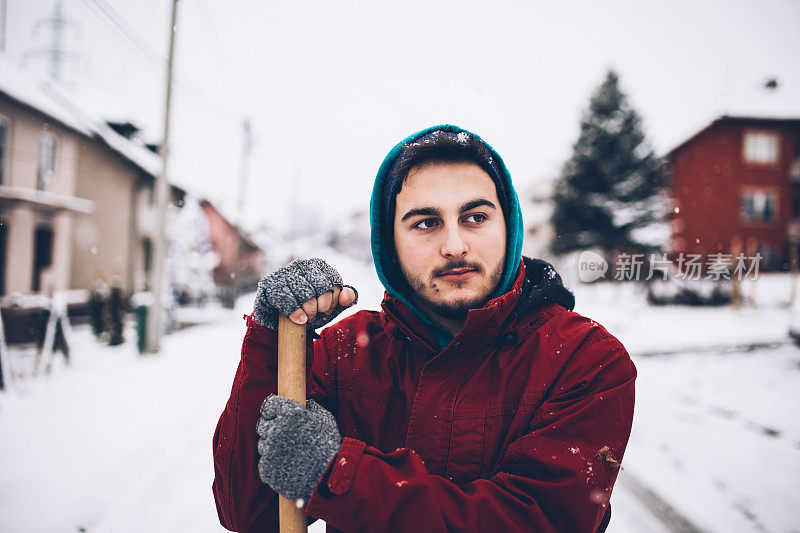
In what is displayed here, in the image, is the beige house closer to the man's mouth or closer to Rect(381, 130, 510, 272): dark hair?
Rect(381, 130, 510, 272): dark hair

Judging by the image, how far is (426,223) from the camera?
1354mm

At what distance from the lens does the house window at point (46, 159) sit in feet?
36.1

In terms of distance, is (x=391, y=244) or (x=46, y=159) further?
(x=46, y=159)

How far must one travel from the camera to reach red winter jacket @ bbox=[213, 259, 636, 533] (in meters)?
0.87

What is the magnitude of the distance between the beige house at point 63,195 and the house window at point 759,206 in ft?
78.9

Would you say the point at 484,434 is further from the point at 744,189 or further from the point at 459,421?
the point at 744,189

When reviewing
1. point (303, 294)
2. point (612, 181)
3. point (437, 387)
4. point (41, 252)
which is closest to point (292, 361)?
point (303, 294)

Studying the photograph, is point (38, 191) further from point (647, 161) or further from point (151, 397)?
point (647, 161)

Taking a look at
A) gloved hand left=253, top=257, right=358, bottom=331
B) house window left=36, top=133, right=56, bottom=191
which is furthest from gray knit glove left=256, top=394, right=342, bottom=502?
house window left=36, top=133, right=56, bottom=191

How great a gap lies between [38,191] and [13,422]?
10445mm

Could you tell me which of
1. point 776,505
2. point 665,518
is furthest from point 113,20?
point 776,505

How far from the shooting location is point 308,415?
1.04 m

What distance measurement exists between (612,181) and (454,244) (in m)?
19.6

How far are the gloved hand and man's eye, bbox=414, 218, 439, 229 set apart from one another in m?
0.36
